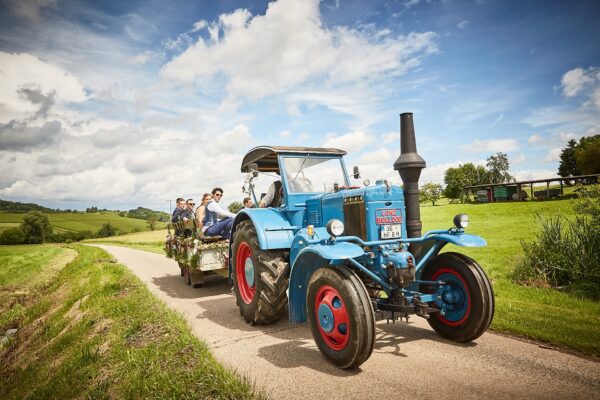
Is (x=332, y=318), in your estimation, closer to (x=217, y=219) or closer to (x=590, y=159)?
(x=217, y=219)

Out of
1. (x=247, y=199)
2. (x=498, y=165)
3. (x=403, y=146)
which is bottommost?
(x=247, y=199)

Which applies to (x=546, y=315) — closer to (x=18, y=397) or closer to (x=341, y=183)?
(x=341, y=183)

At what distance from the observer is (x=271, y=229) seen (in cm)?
512

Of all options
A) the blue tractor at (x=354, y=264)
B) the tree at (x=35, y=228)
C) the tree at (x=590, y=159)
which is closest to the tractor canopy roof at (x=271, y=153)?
Answer: the blue tractor at (x=354, y=264)

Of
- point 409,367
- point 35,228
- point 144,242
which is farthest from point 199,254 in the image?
point 35,228

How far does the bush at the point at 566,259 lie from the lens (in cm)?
647

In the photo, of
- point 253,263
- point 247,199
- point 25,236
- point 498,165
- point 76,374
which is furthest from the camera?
point 498,165

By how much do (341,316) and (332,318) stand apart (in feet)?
0.37

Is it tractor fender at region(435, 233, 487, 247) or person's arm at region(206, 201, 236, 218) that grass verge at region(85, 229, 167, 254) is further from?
tractor fender at region(435, 233, 487, 247)

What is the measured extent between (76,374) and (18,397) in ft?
4.39

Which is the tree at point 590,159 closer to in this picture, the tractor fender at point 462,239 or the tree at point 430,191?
the tree at point 430,191

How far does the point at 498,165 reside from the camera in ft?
294

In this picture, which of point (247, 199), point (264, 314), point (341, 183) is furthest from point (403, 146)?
point (247, 199)

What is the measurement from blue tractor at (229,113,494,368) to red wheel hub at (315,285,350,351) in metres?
0.01
